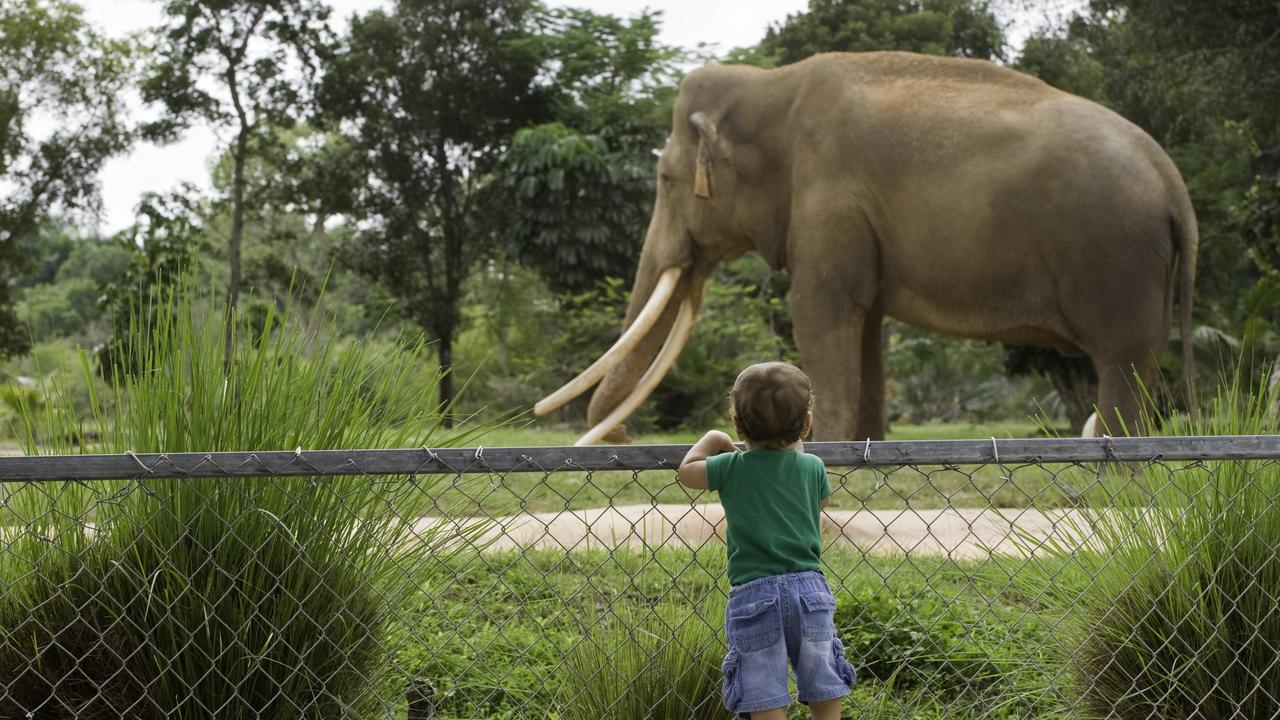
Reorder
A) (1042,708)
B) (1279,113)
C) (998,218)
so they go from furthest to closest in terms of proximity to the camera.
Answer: (1279,113) → (998,218) → (1042,708)

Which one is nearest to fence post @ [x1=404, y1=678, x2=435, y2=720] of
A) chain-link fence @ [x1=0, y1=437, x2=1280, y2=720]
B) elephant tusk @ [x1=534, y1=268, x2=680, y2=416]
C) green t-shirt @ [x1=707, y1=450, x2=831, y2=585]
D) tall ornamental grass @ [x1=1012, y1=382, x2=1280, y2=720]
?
chain-link fence @ [x1=0, y1=437, x2=1280, y2=720]

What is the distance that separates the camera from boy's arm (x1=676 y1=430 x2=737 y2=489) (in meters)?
2.41

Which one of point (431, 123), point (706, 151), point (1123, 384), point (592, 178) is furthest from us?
point (431, 123)

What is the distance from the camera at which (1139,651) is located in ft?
9.51

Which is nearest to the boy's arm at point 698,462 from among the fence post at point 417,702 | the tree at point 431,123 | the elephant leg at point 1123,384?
the fence post at point 417,702

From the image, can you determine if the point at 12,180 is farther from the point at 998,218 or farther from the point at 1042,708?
the point at 1042,708

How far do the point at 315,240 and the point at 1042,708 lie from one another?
33.1 metres

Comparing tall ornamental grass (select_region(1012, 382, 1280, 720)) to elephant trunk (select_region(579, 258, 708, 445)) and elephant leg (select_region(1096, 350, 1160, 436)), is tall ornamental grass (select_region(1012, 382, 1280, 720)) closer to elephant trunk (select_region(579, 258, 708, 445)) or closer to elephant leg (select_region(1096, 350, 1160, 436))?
elephant leg (select_region(1096, 350, 1160, 436))

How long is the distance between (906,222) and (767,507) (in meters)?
4.26

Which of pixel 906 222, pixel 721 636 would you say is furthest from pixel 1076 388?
pixel 721 636

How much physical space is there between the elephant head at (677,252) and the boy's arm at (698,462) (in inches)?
167

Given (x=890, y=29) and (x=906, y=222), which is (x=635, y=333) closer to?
(x=906, y=222)

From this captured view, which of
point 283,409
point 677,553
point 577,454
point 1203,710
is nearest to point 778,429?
point 577,454

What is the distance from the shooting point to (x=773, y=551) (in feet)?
7.75
